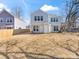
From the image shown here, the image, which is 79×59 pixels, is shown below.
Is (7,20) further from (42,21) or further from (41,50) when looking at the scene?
(41,50)

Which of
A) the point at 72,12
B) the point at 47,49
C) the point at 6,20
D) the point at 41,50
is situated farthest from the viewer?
the point at 6,20

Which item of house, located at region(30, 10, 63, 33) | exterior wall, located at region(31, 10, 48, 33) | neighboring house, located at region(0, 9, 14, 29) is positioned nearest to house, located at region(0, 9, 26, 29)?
neighboring house, located at region(0, 9, 14, 29)

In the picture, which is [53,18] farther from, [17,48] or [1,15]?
[17,48]

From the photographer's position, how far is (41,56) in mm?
14977

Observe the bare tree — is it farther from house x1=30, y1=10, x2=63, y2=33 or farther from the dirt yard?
the dirt yard

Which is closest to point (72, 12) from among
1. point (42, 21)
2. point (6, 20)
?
point (42, 21)

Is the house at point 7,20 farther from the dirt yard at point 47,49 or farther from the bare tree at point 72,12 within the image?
the dirt yard at point 47,49

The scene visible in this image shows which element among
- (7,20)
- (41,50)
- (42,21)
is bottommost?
(41,50)

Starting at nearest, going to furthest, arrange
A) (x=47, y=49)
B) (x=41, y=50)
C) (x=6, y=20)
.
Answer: (x=41, y=50) < (x=47, y=49) < (x=6, y=20)

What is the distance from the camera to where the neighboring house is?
4729 cm

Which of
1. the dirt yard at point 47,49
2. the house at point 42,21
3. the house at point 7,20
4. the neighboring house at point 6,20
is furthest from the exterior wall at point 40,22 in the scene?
the dirt yard at point 47,49

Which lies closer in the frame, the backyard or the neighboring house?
the backyard

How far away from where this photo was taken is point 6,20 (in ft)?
Result: 157

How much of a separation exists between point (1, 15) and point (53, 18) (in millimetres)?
15071
